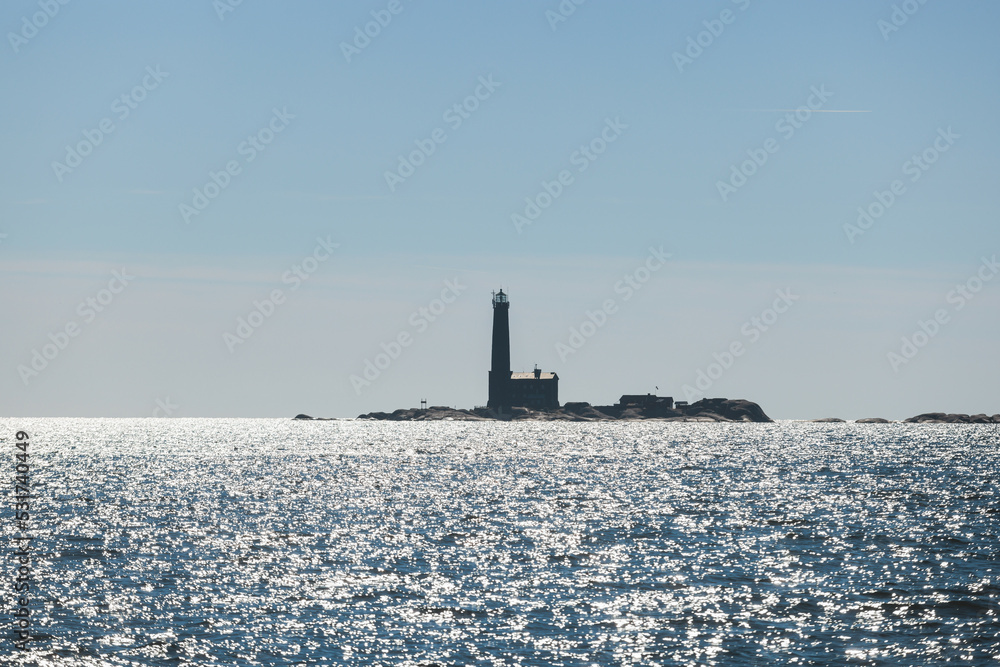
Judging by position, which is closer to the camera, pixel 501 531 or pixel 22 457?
pixel 22 457

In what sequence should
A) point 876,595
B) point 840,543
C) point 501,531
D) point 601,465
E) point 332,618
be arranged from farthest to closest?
point 601,465 < point 501,531 < point 840,543 < point 876,595 < point 332,618

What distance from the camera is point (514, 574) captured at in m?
36.3

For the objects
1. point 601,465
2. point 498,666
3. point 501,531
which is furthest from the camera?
point 601,465

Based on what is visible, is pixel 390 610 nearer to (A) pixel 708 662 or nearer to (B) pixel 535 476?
(A) pixel 708 662

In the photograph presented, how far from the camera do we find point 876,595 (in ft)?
105

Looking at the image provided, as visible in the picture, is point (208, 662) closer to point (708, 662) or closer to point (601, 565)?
point (708, 662)

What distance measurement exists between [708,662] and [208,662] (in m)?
11.9

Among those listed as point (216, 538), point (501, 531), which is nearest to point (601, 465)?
point (501, 531)

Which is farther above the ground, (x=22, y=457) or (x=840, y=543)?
(x=22, y=457)

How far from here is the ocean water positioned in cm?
2617

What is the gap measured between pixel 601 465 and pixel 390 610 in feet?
240

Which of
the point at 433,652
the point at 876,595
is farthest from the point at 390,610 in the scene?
the point at 876,595

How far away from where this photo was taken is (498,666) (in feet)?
80.5

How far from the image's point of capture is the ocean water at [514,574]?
26.2 m
